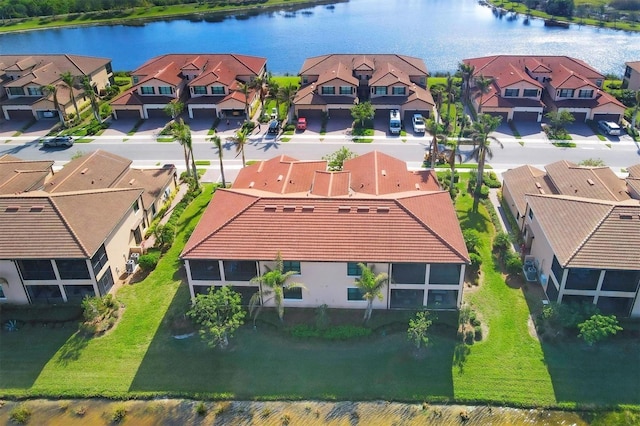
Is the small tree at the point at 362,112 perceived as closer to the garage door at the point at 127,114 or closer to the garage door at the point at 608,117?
the garage door at the point at 608,117

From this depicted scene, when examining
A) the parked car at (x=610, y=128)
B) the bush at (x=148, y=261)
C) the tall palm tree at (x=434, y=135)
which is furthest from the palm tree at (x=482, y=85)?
the bush at (x=148, y=261)

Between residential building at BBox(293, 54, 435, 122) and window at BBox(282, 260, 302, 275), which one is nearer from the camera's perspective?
window at BBox(282, 260, 302, 275)

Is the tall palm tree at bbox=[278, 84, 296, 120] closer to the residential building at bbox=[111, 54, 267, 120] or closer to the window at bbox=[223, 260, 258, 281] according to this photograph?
the residential building at bbox=[111, 54, 267, 120]

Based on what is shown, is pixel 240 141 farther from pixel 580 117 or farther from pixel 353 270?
pixel 580 117

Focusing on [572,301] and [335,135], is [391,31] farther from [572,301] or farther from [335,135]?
[572,301]

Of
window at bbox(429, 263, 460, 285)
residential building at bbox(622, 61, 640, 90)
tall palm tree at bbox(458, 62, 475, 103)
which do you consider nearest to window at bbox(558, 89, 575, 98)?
tall palm tree at bbox(458, 62, 475, 103)

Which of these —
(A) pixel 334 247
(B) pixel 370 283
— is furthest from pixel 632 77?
(B) pixel 370 283
